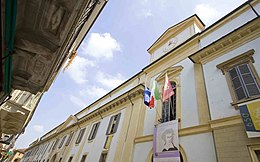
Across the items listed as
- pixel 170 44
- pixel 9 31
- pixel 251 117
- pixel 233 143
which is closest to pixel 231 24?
pixel 170 44

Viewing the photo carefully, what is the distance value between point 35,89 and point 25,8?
9.13 feet

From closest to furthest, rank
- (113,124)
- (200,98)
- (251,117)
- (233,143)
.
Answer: (251,117), (233,143), (200,98), (113,124)

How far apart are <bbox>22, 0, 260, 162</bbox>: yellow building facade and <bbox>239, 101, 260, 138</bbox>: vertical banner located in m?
0.20

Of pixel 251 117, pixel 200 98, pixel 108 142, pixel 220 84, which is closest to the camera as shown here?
pixel 251 117

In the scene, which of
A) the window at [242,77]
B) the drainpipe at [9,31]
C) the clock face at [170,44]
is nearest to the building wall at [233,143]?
the window at [242,77]

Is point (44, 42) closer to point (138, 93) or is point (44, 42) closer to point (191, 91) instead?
point (191, 91)

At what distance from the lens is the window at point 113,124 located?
41.0ft

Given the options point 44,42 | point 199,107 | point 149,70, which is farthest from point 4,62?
point 149,70

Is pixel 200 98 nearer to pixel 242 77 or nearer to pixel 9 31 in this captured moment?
pixel 242 77

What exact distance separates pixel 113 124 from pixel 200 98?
8327 millimetres

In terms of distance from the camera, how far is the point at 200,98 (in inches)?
288

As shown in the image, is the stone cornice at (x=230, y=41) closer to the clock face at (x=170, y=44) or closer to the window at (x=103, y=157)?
the clock face at (x=170, y=44)

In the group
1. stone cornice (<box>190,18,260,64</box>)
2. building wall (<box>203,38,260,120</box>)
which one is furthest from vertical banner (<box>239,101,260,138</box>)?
stone cornice (<box>190,18,260,64</box>)

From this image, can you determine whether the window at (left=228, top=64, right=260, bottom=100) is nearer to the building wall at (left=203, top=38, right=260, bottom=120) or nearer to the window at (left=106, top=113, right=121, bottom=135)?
the building wall at (left=203, top=38, right=260, bottom=120)
